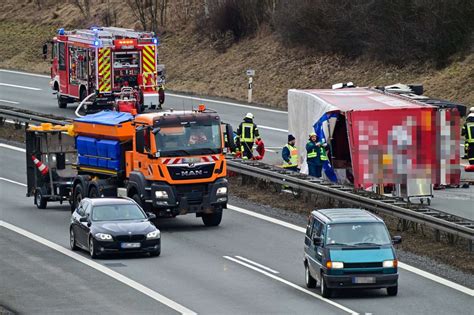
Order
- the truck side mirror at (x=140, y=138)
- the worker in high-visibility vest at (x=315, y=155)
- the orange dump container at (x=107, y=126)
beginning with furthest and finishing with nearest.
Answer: the worker in high-visibility vest at (x=315, y=155) → the orange dump container at (x=107, y=126) → the truck side mirror at (x=140, y=138)

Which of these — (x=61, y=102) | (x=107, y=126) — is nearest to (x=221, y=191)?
(x=107, y=126)

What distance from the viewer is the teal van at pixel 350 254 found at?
22672 millimetres

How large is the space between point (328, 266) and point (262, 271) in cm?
332

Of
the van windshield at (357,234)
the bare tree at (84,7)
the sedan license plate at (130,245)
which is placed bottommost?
the sedan license plate at (130,245)

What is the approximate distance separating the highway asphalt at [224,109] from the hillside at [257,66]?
5.54ft

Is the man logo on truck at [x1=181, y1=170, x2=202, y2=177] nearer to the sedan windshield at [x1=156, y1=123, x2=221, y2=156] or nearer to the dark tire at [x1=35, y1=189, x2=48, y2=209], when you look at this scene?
the sedan windshield at [x1=156, y1=123, x2=221, y2=156]

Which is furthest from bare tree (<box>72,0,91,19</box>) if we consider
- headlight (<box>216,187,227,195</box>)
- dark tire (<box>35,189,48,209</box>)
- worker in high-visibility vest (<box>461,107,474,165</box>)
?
headlight (<box>216,187,227,195</box>)

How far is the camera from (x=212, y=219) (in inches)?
1232

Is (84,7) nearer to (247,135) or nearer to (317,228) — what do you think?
(247,135)

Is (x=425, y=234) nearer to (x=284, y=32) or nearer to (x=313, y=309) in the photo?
(x=313, y=309)

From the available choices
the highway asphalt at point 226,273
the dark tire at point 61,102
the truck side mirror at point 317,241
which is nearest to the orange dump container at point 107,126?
the highway asphalt at point 226,273

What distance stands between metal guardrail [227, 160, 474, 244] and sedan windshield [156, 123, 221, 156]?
110 inches

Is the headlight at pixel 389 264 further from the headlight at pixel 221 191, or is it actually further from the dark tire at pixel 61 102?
the dark tire at pixel 61 102

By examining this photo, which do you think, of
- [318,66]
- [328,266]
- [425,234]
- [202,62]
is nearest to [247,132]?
[425,234]
